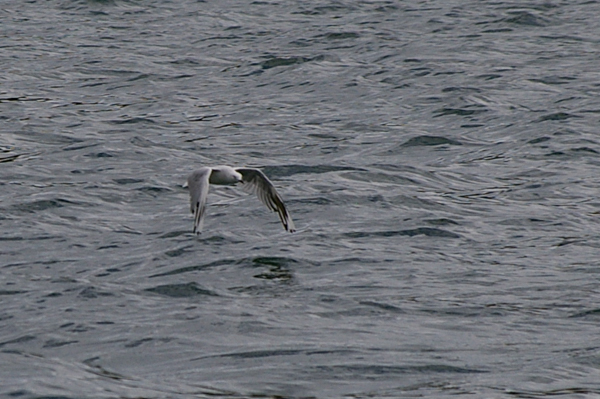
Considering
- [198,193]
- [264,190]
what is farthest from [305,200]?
[198,193]

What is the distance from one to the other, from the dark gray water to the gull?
13.7 inches

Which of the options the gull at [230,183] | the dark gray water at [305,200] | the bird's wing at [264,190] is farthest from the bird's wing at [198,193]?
the bird's wing at [264,190]

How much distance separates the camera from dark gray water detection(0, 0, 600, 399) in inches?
328

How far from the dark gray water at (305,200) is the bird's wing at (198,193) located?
2.12 ft

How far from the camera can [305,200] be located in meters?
12.8

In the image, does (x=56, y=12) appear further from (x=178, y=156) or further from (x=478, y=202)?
(x=478, y=202)

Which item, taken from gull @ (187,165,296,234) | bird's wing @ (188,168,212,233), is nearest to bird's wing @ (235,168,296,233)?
gull @ (187,165,296,234)

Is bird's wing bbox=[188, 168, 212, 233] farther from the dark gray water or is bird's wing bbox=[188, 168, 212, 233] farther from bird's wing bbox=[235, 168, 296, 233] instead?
bird's wing bbox=[235, 168, 296, 233]

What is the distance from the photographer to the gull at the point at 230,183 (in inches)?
383

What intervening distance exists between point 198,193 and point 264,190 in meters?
1.45

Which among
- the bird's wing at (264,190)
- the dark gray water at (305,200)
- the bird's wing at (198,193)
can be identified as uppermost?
the bird's wing at (198,193)

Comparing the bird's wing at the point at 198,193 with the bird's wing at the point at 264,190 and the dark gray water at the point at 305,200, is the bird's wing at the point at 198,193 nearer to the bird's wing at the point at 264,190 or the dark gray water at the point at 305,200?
the dark gray water at the point at 305,200

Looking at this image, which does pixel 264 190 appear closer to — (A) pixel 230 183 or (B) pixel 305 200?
(A) pixel 230 183

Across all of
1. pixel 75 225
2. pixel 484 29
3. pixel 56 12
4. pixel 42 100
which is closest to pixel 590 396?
pixel 75 225
